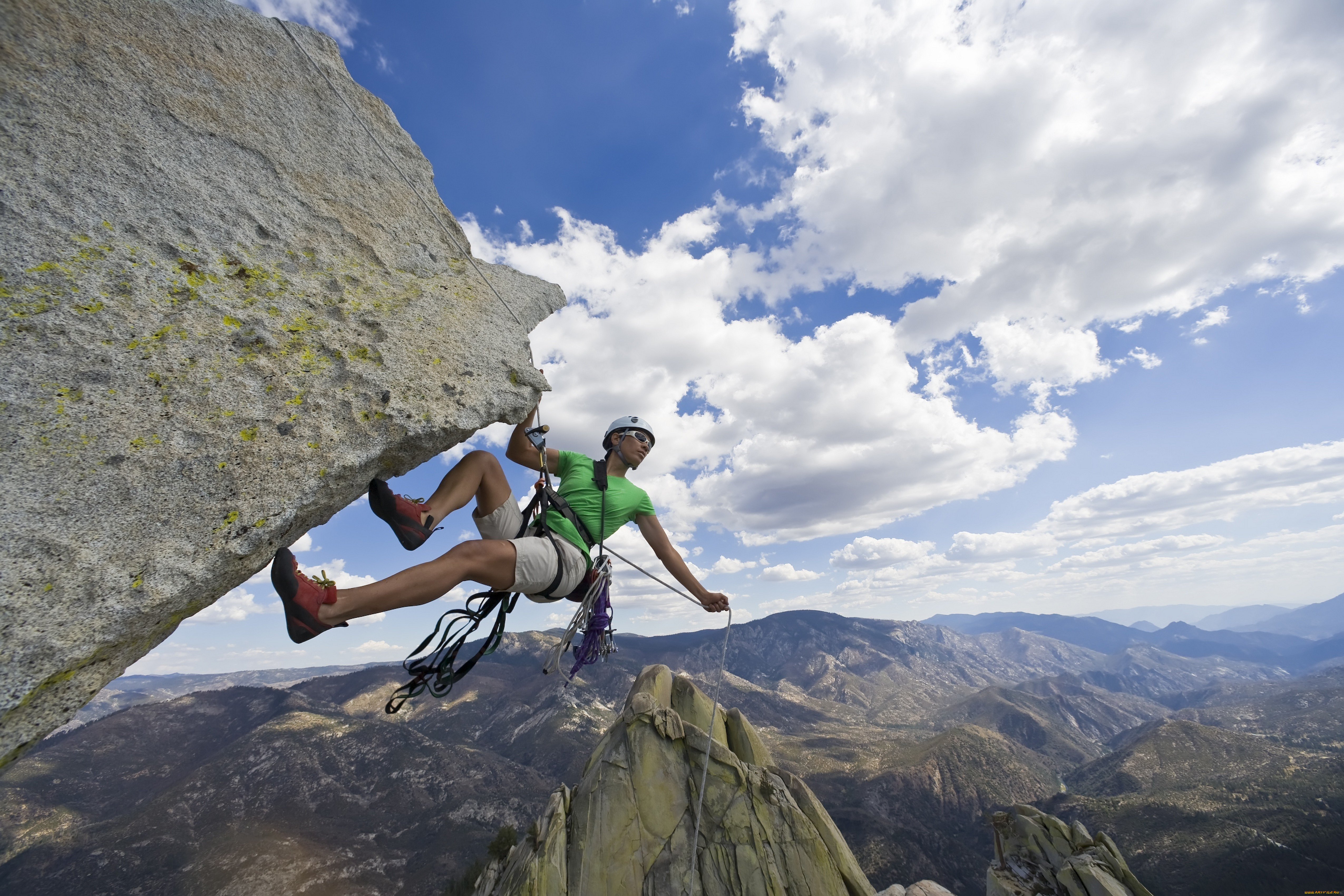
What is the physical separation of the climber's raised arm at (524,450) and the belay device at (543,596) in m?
0.04

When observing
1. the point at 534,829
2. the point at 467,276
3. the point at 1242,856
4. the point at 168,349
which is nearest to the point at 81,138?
the point at 168,349

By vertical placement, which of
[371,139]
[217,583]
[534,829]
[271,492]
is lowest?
[534,829]

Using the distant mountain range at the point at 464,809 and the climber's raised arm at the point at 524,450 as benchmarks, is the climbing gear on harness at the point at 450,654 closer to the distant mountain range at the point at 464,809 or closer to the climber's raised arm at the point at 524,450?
the climber's raised arm at the point at 524,450

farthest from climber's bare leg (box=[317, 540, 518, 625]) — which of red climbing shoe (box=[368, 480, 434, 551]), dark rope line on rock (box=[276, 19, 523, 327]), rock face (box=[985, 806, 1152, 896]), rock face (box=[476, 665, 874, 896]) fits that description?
rock face (box=[985, 806, 1152, 896])

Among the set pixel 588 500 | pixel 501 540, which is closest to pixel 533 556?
pixel 501 540

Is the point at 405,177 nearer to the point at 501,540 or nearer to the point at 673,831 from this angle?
the point at 501,540

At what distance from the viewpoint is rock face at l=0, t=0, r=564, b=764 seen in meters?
2.38

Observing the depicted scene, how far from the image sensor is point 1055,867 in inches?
825

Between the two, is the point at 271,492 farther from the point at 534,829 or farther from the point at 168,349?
the point at 534,829

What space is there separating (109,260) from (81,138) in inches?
38.0

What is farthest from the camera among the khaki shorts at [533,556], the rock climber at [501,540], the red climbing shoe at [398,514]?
the khaki shorts at [533,556]

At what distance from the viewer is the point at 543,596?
16.8 feet

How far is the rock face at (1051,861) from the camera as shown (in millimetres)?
17406

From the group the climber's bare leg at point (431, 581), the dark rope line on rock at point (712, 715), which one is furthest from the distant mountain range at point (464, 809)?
the climber's bare leg at point (431, 581)
